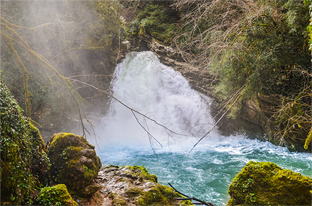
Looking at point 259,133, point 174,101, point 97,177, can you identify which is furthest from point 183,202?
point 174,101

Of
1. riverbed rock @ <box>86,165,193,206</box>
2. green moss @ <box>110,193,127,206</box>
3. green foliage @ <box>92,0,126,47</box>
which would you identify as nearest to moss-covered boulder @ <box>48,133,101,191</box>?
riverbed rock @ <box>86,165,193,206</box>

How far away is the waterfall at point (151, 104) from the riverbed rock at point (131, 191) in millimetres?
4741

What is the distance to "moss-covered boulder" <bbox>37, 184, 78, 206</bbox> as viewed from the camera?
7.04 ft

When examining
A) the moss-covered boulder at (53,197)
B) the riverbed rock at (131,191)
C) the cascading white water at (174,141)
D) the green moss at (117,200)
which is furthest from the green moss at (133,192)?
the cascading white water at (174,141)

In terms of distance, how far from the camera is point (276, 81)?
6039mm

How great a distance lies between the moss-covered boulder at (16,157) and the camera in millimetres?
1840

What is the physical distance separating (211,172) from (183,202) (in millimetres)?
2941

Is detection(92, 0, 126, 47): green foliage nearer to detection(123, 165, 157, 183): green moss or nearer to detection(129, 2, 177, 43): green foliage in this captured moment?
detection(129, 2, 177, 43): green foliage

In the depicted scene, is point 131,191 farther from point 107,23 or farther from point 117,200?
point 107,23

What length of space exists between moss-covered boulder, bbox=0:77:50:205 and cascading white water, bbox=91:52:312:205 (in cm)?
149

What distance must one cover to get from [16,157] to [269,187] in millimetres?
3359

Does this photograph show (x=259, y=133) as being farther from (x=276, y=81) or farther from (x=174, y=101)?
(x=174, y=101)

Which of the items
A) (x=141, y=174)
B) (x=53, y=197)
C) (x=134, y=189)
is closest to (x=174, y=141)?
(x=141, y=174)

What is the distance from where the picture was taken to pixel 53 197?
7.22 ft
